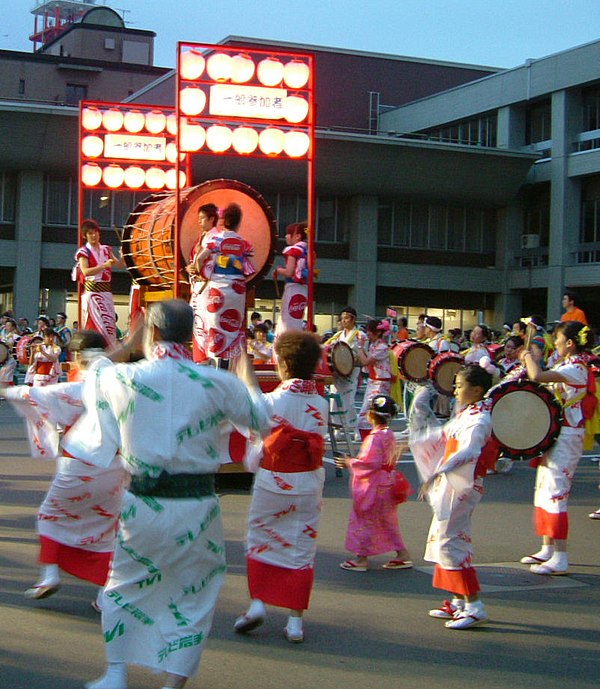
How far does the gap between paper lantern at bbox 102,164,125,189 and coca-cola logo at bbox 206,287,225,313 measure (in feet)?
16.3

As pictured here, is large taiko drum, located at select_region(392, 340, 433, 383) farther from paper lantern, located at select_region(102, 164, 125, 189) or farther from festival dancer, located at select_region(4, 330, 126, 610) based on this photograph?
festival dancer, located at select_region(4, 330, 126, 610)

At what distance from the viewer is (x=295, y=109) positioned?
10.8 metres

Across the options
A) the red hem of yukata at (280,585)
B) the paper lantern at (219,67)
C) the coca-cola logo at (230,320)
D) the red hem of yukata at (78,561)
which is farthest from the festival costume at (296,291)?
the red hem of yukata at (280,585)

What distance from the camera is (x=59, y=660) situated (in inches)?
196

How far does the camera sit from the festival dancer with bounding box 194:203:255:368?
393 inches

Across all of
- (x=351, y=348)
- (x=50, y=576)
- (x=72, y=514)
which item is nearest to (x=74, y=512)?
(x=72, y=514)

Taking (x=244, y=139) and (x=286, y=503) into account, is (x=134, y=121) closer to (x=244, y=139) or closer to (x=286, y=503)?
(x=244, y=139)

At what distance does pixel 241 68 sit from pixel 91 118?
431 centimetres

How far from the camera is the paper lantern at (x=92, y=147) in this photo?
46.4ft

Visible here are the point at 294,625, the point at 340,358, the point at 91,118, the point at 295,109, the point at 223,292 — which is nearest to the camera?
the point at 294,625

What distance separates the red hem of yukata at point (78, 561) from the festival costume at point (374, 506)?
204cm

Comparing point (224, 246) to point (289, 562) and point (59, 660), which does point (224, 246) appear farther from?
point (59, 660)

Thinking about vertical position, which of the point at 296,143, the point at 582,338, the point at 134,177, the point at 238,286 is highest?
the point at 134,177

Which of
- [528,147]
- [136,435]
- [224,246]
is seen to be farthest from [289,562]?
[528,147]
